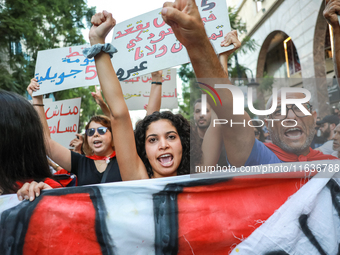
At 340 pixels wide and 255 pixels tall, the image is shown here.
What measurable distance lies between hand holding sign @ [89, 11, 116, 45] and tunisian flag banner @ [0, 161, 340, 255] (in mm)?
836

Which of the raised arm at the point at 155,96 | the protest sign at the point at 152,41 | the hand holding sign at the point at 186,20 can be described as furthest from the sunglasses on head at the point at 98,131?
the hand holding sign at the point at 186,20

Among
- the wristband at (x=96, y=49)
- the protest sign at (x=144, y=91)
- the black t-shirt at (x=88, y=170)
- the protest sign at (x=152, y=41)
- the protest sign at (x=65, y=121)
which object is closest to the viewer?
the wristband at (x=96, y=49)

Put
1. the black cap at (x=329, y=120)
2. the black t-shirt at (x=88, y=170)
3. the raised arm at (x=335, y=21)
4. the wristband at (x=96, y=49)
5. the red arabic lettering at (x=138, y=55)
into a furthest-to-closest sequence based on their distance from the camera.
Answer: the red arabic lettering at (x=138, y=55) < the black t-shirt at (x=88, y=170) < the raised arm at (x=335, y=21) < the wristband at (x=96, y=49) < the black cap at (x=329, y=120)

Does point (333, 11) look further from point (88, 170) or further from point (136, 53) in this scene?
point (88, 170)

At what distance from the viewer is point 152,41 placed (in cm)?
305

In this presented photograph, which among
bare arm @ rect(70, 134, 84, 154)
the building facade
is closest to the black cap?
bare arm @ rect(70, 134, 84, 154)

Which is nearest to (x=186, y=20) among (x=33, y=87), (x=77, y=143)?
(x=33, y=87)

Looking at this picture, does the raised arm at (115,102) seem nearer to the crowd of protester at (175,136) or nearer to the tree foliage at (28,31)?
the crowd of protester at (175,136)

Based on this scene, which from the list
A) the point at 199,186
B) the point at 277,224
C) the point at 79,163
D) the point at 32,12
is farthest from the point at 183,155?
the point at 32,12

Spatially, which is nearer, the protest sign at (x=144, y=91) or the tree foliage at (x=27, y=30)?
the protest sign at (x=144, y=91)

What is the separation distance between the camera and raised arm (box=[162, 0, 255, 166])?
119 centimetres

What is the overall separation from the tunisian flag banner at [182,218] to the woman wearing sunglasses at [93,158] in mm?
916

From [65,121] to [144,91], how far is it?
1.22m

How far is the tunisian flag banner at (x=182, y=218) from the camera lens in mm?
1291
